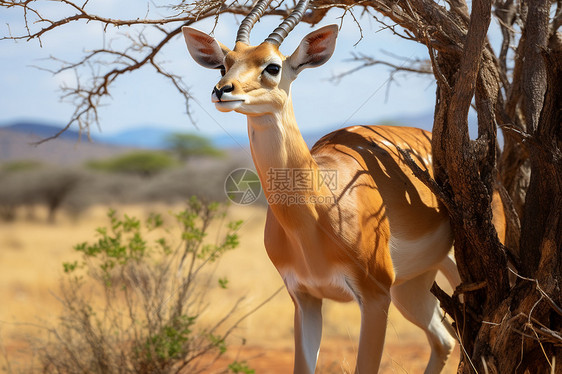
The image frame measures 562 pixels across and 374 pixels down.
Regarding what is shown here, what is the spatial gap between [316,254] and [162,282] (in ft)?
7.60

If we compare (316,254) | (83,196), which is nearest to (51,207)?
(83,196)

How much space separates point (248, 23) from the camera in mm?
3828

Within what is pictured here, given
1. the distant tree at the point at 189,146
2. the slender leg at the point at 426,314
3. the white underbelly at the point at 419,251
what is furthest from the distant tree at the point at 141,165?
the white underbelly at the point at 419,251

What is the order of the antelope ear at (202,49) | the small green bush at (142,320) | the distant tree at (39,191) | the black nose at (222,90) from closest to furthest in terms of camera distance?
the black nose at (222,90)
the antelope ear at (202,49)
the small green bush at (142,320)
the distant tree at (39,191)

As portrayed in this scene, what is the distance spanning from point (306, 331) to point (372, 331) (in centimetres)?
48

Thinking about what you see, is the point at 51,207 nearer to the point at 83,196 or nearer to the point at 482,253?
the point at 83,196

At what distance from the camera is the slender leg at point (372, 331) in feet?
12.5

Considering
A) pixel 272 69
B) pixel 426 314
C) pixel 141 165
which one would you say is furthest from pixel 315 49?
pixel 141 165

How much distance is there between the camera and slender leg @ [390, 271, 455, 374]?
5.14 m

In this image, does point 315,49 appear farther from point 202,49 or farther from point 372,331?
point 372,331

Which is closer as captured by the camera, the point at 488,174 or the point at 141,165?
the point at 488,174

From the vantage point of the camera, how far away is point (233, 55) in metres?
3.57

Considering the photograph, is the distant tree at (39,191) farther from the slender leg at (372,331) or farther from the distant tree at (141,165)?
the slender leg at (372,331)

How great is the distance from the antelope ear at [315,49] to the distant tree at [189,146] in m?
40.9
